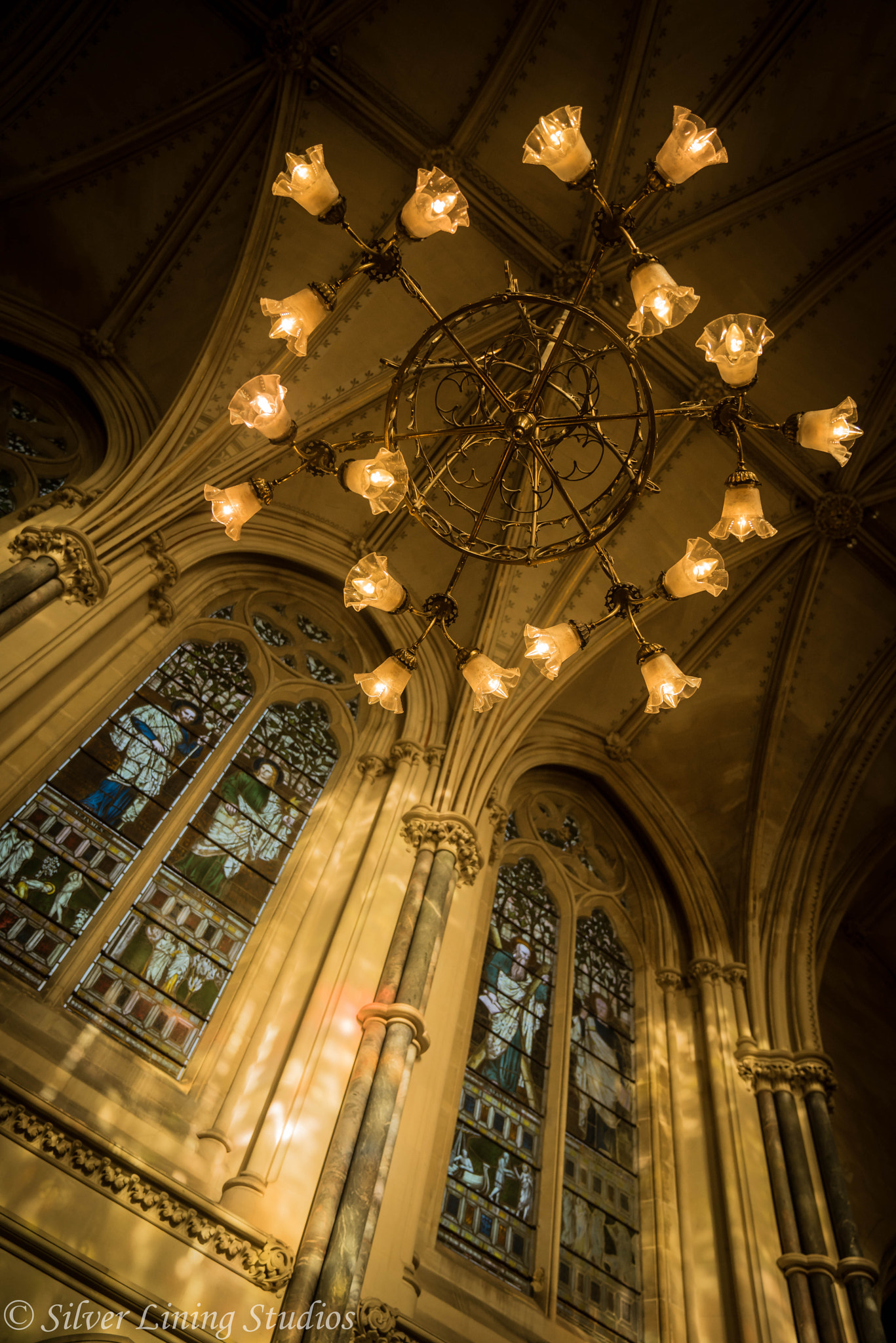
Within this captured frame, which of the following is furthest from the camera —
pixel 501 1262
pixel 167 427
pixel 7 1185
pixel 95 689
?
pixel 167 427

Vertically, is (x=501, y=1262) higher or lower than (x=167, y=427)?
lower

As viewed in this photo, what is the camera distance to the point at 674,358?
10320 mm

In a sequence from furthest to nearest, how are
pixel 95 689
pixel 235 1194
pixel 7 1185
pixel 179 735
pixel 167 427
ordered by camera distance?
pixel 167 427 < pixel 179 735 < pixel 95 689 < pixel 235 1194 < pixel 7 1185

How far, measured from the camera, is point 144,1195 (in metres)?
5.05

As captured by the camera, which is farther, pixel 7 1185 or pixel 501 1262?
pixel 501 1262

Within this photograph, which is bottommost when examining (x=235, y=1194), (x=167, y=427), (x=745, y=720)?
(x=235, y=1194)

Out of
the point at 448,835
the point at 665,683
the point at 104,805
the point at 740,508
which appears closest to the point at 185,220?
the point at 104,805

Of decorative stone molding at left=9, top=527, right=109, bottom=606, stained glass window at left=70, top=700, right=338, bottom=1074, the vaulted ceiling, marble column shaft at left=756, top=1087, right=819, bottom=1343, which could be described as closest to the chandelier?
decorative stone molding at left=9, top=527, right=109, bottom=606

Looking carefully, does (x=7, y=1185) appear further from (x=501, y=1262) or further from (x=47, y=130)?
(x=47, y=130)

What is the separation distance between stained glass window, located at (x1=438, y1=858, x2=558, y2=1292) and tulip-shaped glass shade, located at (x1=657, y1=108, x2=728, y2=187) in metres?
5.99

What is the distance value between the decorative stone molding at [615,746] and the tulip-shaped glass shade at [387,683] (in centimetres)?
563

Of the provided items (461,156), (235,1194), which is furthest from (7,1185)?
(461,156)

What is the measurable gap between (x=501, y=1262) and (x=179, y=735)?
447 cm

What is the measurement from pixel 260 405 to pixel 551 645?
6.52 feet
